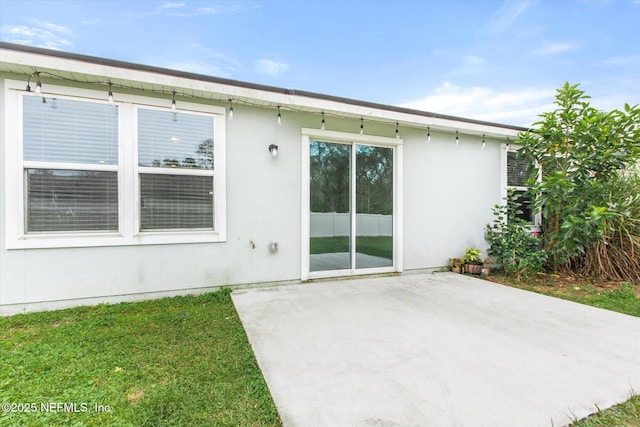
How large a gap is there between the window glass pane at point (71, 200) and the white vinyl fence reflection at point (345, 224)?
9.38 feet

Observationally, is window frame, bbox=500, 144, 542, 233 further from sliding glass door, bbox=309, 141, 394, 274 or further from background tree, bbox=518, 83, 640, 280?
sliding glass door, bbox=309, 141, 394, 274

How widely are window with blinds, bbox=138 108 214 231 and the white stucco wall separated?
0.30 m

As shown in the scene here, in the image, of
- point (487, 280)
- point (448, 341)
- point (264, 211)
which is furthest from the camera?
point (487, 280)

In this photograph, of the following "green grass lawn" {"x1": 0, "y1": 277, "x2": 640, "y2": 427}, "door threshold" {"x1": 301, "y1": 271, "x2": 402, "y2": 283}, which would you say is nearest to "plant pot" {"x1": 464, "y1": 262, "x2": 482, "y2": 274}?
"door threshold" {"x1": 301, "y1": 271, "x2": 402, "y2": 283}

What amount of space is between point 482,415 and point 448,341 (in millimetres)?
1019

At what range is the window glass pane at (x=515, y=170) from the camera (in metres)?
6.27

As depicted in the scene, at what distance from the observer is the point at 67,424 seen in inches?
62.3

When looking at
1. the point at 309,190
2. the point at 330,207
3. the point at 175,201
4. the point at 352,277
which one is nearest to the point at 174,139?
the point at 175,201

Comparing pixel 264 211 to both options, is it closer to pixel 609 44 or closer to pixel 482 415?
pixel 482 415

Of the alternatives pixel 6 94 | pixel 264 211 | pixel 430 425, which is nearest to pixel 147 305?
pixel 264 211

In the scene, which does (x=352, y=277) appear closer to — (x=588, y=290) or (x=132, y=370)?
(x=132, y=370)

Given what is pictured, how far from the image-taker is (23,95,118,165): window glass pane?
3.29 meters

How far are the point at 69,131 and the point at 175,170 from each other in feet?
4.00

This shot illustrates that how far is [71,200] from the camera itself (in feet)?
11.4
